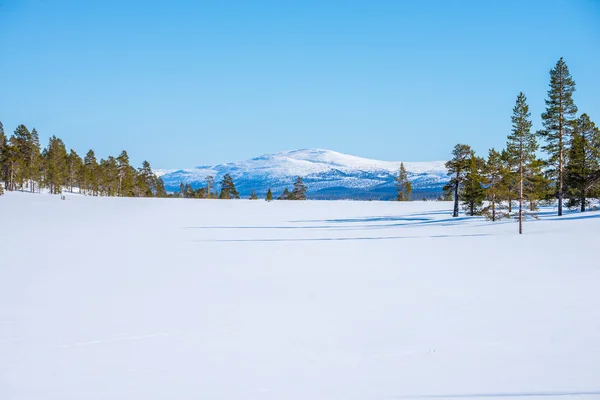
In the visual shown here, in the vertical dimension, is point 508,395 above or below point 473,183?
below

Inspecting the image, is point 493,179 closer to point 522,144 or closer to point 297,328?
point 522,144

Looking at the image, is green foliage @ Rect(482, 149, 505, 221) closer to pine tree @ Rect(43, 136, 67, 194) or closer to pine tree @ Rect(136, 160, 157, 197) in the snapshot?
pine tree @ Rect(43, 136, 67, 194)

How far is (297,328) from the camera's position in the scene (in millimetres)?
8789

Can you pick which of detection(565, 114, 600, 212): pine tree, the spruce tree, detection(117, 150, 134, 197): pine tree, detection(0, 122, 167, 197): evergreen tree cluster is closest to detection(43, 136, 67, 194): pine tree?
detection(0, 122, 167, 197): evergreen tree cluster

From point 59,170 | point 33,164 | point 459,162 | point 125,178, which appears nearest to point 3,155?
point 33,164

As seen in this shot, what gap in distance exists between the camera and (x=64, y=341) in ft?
25.9

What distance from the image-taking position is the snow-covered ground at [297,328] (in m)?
6.16

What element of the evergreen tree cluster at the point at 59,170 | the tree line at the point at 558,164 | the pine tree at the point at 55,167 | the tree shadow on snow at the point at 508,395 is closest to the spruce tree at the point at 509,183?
the tree line at the point at 558,164

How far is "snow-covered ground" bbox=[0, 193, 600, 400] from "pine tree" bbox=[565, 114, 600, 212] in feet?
83.4

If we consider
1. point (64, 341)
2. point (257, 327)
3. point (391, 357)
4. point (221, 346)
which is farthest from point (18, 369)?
point (391, 357)

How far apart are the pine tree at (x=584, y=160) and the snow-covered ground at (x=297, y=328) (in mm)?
25426

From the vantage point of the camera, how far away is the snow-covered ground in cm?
616

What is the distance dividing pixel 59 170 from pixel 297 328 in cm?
10071

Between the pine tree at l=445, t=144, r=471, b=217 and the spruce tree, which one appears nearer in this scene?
the spruce tree
